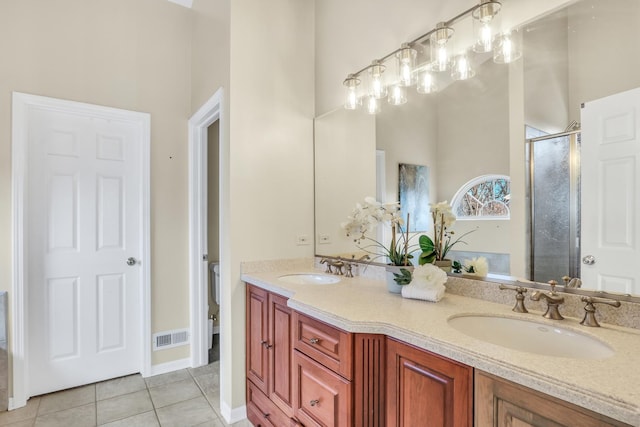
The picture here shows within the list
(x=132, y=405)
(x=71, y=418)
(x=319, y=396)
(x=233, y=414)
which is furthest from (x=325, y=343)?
(x=71, y=418)

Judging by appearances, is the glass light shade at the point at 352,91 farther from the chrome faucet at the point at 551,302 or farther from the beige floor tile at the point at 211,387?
the beige floor tile at the point at 211,387

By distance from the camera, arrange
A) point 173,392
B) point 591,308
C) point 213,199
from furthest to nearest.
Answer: point 213,199, point 173,392, point 591,308

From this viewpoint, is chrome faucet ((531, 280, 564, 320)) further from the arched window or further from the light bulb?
the light bulb

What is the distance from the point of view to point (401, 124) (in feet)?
6.55

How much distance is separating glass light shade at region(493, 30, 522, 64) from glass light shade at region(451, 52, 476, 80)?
0.43ft

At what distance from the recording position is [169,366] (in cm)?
284

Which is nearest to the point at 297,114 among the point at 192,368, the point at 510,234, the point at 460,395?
the point at 510,234

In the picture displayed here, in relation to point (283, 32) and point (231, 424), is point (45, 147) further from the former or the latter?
point (231, 424)

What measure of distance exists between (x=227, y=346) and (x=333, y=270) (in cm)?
83

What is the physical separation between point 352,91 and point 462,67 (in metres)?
0.73

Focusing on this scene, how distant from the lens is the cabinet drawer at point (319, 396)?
51.0 inches

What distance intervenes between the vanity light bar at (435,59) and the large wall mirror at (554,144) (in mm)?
57

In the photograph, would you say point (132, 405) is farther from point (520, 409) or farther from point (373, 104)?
point (373, 104)

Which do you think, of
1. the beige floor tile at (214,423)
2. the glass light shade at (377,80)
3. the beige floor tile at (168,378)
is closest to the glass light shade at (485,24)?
the glass light shade at (377,80)
